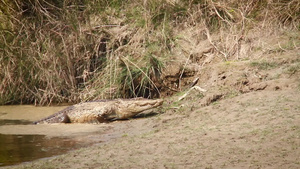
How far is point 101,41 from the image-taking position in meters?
8.79

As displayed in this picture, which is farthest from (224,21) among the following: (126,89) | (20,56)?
(20,56)

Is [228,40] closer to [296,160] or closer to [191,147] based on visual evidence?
[191,147]

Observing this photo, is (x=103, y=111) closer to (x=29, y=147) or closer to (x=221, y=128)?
(x=29, y=147)

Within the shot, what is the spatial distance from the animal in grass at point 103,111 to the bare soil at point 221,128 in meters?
0.31

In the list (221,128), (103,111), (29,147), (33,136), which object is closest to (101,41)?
(103,111)

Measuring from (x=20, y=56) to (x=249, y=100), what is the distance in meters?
5.12

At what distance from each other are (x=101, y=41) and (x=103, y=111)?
7.82 feet

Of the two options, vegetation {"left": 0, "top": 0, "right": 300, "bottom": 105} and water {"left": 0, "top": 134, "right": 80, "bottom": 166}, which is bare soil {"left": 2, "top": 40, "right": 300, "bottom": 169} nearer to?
water {"left": 0, "top": 134, "right": 80, "bottom": 166}

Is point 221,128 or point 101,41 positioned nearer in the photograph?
point 221,128

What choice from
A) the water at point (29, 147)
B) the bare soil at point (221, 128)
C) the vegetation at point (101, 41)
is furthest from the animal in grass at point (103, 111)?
the water at point (29, 147)

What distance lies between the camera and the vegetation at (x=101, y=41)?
7.73m

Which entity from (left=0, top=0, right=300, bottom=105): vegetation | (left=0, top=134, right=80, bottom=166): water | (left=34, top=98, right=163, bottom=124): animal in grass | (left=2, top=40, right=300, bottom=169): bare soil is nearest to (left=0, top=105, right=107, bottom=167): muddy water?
(left=0, top=134, right=80, bottom=166): water

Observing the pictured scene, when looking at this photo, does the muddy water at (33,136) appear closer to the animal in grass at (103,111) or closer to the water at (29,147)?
the water at (29,147)

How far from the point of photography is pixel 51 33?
8367mm
